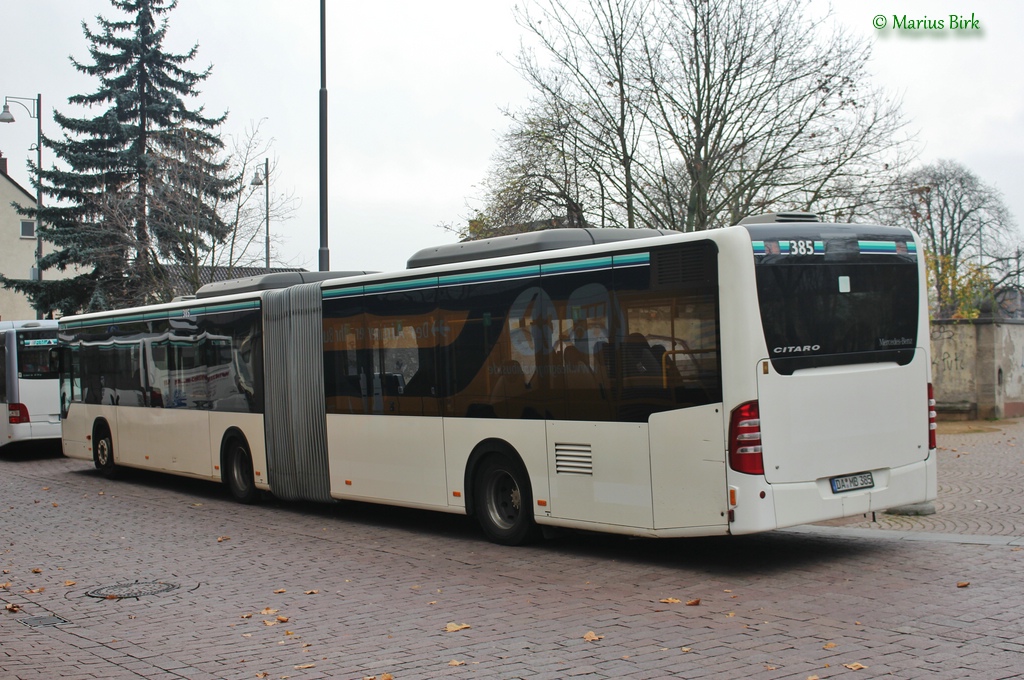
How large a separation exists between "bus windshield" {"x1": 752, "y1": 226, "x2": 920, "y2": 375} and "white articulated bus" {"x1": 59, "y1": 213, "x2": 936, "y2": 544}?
2 centimetres

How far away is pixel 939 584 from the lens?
27.5 feet

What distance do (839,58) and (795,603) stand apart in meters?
17.2

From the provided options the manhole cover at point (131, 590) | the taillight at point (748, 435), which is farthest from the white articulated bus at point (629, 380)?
the manhole cover at point (131, 590)

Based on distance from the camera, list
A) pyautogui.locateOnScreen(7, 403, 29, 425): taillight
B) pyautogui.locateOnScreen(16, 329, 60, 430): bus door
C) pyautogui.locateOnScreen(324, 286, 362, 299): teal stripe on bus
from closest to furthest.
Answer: pyautogui.locateOnScreen(324, 286, 362, 299): teal stripe on bus
pyautogui.locateOnScreen(7, 403, 29, 425): taillight
pyautogui.locateOnScreen(16, 329, 60, 430): bus door

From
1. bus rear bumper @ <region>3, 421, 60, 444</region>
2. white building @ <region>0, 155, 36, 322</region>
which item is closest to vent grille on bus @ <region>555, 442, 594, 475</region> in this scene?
bus rear bumper @ <region>3, 421, 60, 444</region>

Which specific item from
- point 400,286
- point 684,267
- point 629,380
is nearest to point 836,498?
point 629,380

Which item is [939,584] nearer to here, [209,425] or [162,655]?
[162,655]

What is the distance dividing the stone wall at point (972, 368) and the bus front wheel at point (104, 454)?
61.4 ft

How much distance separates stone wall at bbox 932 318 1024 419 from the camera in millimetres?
27062

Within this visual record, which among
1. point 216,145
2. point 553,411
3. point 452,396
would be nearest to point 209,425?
point 452,396

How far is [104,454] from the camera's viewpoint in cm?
1956

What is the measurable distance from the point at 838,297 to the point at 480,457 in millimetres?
3916

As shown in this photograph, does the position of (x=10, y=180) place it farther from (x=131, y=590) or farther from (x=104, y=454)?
(x=131, y=590)

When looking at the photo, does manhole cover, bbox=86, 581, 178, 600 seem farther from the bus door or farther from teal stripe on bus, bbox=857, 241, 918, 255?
the bus door
